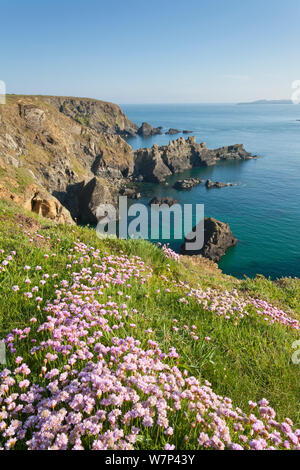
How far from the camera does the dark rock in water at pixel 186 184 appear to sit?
78.6 metres

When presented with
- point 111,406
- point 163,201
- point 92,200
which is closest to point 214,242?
point 163,201

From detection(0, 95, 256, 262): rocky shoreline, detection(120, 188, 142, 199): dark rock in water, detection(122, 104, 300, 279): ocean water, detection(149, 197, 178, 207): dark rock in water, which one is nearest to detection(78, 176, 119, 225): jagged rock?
detection(0, 95, 256, 262): rocky shoreline

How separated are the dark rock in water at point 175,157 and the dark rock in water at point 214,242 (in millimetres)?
46889

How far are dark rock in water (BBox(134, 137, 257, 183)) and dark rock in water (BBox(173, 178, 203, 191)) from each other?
26.2 feet

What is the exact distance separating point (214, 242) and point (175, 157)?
63930mm

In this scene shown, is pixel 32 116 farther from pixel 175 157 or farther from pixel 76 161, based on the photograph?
pixel 175 157

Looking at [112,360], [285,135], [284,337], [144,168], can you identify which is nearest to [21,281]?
[112,360]

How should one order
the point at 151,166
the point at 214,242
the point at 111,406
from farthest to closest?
the point at 151,166 < the point at 214,242 < the point at 111,406

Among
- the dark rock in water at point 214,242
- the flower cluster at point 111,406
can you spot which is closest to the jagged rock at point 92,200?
the dark rock in water at point 214,242

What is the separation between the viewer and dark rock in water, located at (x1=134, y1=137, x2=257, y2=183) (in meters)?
89.8

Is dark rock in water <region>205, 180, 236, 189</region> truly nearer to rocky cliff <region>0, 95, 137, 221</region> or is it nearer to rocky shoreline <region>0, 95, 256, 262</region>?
rocky shoreline <region>0, 95, 256, 262</region>

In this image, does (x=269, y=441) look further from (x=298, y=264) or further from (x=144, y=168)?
(x=144, y=168)

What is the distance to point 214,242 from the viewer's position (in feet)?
136

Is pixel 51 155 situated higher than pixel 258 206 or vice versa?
pixel 51 155
